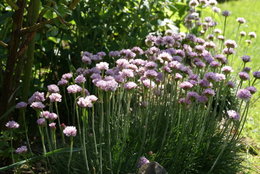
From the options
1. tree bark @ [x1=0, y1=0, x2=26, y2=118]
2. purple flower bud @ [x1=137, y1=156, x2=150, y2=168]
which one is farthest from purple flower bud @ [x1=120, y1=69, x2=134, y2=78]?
tree bark @ [x1=0, y1=0, x2=26, y2=118]

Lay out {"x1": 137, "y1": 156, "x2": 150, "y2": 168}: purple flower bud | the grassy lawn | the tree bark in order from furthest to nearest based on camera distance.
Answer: the grassy lawn, the tree bark, {"x1": 137, "y1": 156, "x2": 150, "y2": 168}: purple flower bud

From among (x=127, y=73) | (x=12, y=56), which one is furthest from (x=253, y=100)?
(x=12, y=56)

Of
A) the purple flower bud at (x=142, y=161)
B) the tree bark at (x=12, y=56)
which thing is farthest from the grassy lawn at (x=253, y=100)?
the tree bark at (x=12, y=56)

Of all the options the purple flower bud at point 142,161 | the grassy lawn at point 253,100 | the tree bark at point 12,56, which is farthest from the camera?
the grassy lawn at point 253,100

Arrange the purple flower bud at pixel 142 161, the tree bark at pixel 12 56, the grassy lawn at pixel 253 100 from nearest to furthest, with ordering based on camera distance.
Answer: the purple flower bud at pixel 142 161, the tree bark at pixel 12 56, the grassy lawn at pixel 253 100

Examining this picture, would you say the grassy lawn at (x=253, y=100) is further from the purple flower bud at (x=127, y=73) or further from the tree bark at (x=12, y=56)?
the tree bark at (x=12, y=56)

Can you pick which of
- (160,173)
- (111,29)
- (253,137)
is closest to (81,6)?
(111,29)

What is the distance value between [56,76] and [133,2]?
0.97 m

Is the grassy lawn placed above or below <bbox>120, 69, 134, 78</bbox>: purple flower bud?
below

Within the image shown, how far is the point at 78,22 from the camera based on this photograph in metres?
3.30

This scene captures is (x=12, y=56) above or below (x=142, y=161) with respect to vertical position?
above

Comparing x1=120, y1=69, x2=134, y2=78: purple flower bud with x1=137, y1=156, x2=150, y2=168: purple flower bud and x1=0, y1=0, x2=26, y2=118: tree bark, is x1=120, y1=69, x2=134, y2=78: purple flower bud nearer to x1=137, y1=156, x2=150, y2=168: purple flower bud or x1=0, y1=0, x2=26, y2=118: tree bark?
x1=137, y1=156, x2=150, y2=168: purple flower bud

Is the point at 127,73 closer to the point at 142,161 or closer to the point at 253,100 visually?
the point at 142,161

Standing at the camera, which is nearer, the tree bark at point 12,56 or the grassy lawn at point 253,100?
the tree bark at point 12,56
